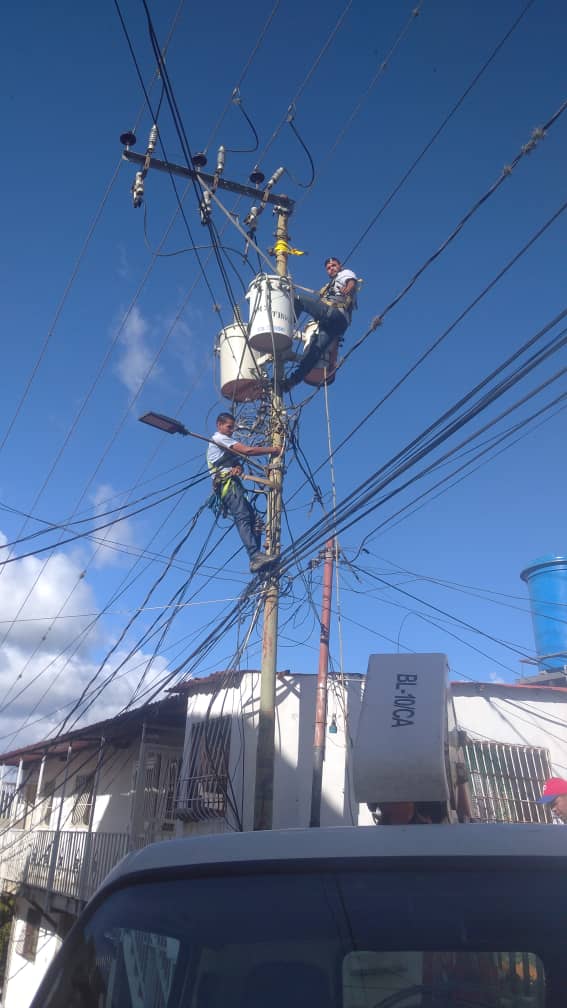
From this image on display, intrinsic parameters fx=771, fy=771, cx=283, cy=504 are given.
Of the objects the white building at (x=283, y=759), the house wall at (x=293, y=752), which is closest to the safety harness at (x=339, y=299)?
the white building at (x=283, y=759)

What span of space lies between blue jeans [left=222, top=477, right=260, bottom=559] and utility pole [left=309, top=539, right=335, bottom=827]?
1043 mm

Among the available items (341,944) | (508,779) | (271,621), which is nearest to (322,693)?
(271,621)

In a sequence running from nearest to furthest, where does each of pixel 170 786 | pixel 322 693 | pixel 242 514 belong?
pixel 242 514 < pixel 322 693 < pixel 170 786

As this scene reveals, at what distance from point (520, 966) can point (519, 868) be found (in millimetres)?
161

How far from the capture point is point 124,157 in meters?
8.71

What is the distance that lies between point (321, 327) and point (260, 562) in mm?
3016

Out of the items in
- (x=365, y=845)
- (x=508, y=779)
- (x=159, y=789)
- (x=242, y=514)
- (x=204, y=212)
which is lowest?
(x=365, y=845)

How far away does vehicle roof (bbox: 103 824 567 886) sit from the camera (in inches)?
59.5

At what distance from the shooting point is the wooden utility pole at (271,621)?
7.52 metres

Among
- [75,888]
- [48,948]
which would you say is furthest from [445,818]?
[48,948]

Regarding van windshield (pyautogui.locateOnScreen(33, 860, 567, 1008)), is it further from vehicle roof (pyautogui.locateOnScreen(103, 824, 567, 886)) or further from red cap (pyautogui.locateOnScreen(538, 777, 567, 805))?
red cap (pyautogui.locateOnScreen(538, 777, 567, 805))

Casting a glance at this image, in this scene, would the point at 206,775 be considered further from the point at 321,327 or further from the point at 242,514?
the point at 321,327

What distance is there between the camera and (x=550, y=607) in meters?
15.0

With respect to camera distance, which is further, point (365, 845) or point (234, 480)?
point (234, 480)
